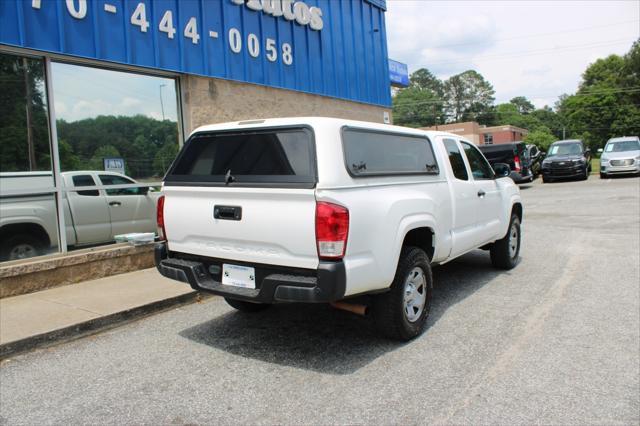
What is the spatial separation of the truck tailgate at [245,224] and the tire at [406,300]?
3.10ft

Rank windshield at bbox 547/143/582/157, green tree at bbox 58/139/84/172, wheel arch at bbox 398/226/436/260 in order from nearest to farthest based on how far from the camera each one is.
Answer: wheel arch at bbox 398/226/436/260, green tree at bbox 58/139/84/172, windshield at bbox 547/143/582/157

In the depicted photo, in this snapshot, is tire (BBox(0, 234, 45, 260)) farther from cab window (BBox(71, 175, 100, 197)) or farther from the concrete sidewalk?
cab window (BBox(71, 175, 100, 197))

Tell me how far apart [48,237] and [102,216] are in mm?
803

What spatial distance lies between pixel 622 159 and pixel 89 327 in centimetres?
2147

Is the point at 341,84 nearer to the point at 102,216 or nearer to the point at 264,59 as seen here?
the point at 264,59

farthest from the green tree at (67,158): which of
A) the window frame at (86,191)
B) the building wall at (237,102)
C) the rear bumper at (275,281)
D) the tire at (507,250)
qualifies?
the tire at (507,250)

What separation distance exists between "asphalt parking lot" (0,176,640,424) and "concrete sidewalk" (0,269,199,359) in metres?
0.18

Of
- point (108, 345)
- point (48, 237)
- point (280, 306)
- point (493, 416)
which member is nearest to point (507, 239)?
point (280, 306)

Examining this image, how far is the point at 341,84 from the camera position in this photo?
12086 mm

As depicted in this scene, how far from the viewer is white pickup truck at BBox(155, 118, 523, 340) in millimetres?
3689

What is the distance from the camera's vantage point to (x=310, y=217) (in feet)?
12.0

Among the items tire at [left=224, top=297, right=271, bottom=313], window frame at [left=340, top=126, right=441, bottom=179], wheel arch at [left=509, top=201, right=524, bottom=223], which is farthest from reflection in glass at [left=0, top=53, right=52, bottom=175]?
wheel arch at [left=509, top=201, right=524, bottom=223]

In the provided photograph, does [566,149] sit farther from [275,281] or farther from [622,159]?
[275,281]

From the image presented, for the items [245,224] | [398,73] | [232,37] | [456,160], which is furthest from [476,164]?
[398,73]
